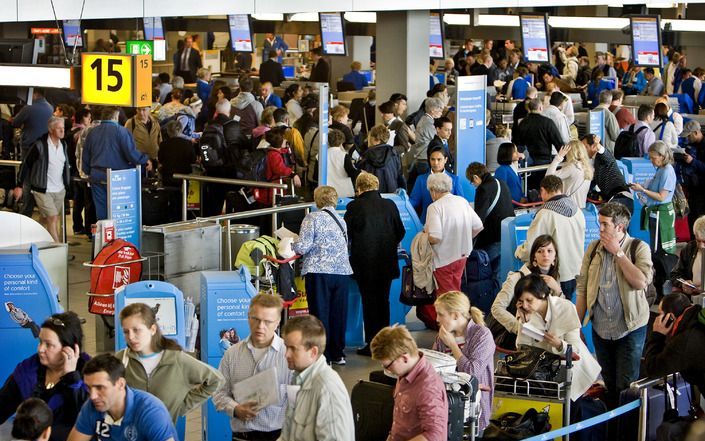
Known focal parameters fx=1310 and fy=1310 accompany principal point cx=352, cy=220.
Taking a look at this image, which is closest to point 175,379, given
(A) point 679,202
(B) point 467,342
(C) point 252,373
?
(C) point 252,373

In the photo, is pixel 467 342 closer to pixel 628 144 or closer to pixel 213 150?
pixel 213 150

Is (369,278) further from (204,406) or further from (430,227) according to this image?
(204,406)

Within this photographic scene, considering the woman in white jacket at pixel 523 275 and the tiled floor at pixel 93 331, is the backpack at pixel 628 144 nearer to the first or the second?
the tiled floor at pixel 93 331

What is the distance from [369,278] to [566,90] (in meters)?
12.9

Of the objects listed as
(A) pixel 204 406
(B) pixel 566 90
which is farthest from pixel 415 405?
(B) pixel 566 90

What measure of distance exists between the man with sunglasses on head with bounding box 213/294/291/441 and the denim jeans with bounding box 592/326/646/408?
8.00 ft

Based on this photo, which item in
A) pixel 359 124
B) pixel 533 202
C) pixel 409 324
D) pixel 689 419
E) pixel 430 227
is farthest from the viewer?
pixel 359 124

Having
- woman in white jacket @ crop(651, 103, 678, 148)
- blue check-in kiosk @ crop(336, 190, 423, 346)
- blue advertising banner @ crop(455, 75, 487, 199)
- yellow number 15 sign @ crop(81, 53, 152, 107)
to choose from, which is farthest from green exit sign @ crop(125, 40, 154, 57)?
blue check-in kiosk @ crop(336, 190, 423, 346)

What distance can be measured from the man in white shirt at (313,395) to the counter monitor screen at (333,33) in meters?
17.0

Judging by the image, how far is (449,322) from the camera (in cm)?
675

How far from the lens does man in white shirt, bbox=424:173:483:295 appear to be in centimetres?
979

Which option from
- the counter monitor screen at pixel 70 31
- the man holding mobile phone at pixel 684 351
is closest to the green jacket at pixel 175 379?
the man holding mobile phone at pixel 684 351

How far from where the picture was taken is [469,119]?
13273 mm

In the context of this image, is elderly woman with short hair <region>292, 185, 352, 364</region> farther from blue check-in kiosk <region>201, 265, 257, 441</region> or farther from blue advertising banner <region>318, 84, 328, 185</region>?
blue advertising banner <region>318, 84, 328, 185</region>
